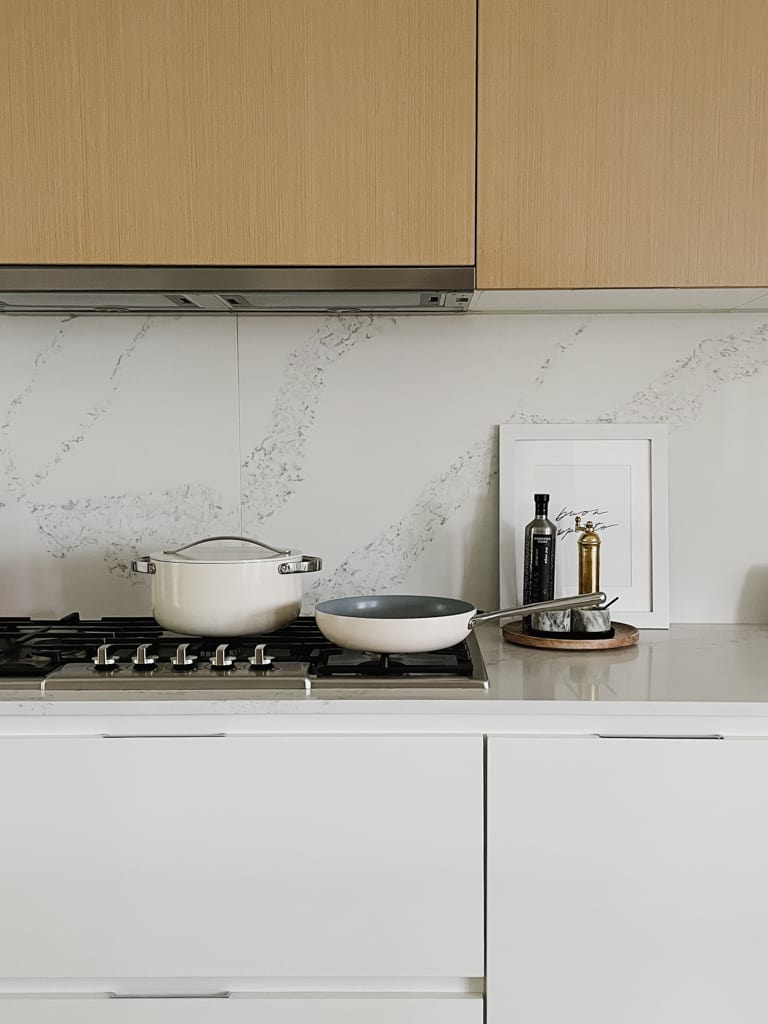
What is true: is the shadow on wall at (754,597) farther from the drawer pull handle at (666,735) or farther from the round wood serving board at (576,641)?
the drawer pull handle at (666,735)

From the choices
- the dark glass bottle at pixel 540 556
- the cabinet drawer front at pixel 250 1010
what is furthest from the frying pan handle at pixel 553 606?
the cabinet drawer front at pixel 250 1010

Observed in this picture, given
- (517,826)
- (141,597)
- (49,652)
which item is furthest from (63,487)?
(517,826)

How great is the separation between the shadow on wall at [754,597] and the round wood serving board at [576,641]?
329 mm

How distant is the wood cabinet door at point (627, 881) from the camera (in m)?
1.43

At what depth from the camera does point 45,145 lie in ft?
5.39

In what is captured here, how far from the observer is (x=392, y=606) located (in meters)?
1.79

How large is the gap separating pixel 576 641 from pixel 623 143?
0.89 m

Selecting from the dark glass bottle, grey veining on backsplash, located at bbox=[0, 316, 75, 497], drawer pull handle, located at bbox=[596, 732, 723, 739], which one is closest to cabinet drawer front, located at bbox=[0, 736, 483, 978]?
drawer pull handle, located at bbox=[596, 732, 723, 739]

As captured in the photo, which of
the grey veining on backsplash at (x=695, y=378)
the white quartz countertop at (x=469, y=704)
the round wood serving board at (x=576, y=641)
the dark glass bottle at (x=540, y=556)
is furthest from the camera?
the grey veining on backsplash at (x=695, y=378)

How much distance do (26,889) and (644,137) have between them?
1608 mm

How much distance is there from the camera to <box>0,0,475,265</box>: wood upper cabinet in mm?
1627

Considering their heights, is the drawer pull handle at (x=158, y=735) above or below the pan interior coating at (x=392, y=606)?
below

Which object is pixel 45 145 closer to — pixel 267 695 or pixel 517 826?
pixel 267 695

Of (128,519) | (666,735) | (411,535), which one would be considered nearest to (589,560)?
(411,535)
